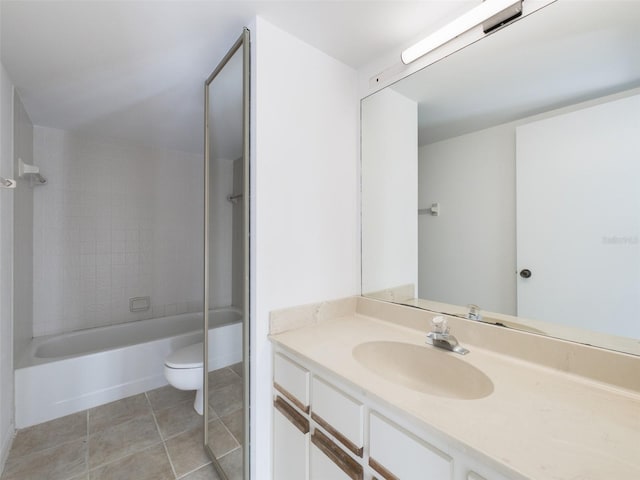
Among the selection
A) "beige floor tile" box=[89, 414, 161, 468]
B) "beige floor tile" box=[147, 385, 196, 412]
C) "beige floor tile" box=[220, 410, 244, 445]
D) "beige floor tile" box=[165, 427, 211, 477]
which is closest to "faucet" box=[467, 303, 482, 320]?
"beige floor tile" box=[220, 410, 244, 445]

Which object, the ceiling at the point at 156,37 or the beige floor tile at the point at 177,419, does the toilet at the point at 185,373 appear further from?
the ceiling at the point at 156,37

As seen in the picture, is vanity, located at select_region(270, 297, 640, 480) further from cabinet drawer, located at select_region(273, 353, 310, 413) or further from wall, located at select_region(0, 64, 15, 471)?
wall, located at select_region(0, 64, 15, 471)

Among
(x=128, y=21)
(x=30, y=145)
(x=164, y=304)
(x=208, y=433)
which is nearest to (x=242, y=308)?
(x=208, y=433)

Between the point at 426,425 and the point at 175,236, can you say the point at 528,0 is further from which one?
the point at 175,236

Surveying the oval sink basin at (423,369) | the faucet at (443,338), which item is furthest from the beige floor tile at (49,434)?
the faucet at (443,338)

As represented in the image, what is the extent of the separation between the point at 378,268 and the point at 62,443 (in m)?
2.25

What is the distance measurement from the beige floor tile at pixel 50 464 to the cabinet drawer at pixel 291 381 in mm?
1367

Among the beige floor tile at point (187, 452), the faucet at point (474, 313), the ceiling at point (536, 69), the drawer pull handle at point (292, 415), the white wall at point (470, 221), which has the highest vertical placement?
the ceiling at point (536, 69)

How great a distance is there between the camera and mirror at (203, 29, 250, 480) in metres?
1.21

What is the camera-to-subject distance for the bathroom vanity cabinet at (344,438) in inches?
24.7

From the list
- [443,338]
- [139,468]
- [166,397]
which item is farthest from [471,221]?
[166,397]

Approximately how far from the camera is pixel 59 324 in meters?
2.46

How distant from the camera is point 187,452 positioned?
1.63m

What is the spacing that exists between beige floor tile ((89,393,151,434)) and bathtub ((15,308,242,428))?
66 mm
